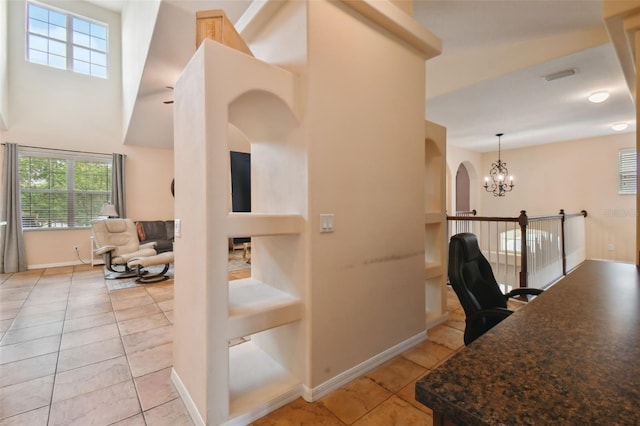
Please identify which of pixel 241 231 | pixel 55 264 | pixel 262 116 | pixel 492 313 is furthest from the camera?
pixel 55 264

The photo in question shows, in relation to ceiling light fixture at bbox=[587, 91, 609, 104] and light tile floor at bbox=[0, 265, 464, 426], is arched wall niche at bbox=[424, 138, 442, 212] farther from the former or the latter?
ceiling light fixture at bbox=[587, 91, 609, 104]

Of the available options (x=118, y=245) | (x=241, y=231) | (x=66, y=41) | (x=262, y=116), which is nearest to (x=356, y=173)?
(x=262, y=116)

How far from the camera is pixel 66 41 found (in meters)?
6.08

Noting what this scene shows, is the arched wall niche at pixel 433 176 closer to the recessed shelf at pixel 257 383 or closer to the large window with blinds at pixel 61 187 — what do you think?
the recessed shelf at pixel 257 383

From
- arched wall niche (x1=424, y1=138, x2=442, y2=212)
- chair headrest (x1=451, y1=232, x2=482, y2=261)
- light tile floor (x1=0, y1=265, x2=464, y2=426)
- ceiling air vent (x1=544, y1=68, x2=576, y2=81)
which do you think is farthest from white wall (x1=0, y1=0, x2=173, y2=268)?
ceiling air vent (x1=544, y1=68, x2=576, y2=81)

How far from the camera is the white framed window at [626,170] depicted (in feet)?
20.0

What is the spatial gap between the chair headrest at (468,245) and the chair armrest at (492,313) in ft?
1.19

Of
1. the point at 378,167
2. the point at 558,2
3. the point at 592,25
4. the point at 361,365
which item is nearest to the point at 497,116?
the point at 592,25

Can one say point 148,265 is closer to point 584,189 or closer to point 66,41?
point 66,41

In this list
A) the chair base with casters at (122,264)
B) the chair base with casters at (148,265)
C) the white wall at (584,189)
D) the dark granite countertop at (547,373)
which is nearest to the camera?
the dark granite countertop at (547,373)

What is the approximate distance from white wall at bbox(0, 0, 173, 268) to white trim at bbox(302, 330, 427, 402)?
641 centimetres

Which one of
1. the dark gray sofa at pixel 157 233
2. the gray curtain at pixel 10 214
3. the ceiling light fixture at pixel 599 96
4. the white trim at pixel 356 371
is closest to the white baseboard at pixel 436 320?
the white trim at pixel 356 371

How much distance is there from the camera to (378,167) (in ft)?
7.31

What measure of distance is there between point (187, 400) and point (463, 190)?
8.90 meters
